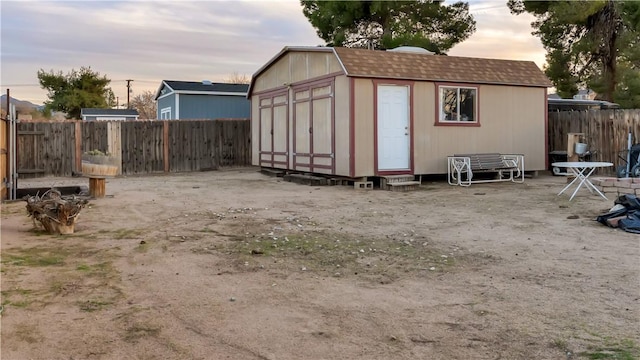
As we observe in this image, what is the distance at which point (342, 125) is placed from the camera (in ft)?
37.4

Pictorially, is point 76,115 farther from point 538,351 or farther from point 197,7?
point 538,351

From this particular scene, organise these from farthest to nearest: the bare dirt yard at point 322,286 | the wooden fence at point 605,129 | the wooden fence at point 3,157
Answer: the wooden fence at point 605,129
the wooden fence at point 3,157
the bare dirt yard at point 322,286

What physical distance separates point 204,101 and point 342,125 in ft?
38.2

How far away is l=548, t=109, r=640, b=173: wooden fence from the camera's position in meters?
13.4

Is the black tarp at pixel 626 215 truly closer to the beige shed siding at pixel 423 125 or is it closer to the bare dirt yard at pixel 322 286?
the bare dirt yard at pixel 322 286

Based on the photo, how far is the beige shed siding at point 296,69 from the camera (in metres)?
11.9

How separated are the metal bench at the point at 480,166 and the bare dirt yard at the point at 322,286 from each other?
4.00 meters

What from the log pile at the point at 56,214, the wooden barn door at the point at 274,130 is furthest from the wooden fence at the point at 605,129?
the log pile at the point at 56,214

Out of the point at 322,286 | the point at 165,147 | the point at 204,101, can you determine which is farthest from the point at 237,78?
the point at 322,286

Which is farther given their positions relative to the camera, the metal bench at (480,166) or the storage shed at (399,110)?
the metal bench at (480,166)

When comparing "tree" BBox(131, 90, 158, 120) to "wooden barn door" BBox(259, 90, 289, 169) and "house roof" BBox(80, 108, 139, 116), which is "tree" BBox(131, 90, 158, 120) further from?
"wooden barn door" BBox(259, 90, 289, 169)

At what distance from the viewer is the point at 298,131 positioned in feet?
43.8

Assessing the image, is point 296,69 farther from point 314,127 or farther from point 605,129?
point 605,129

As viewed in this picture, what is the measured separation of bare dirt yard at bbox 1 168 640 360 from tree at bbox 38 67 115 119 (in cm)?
2460
